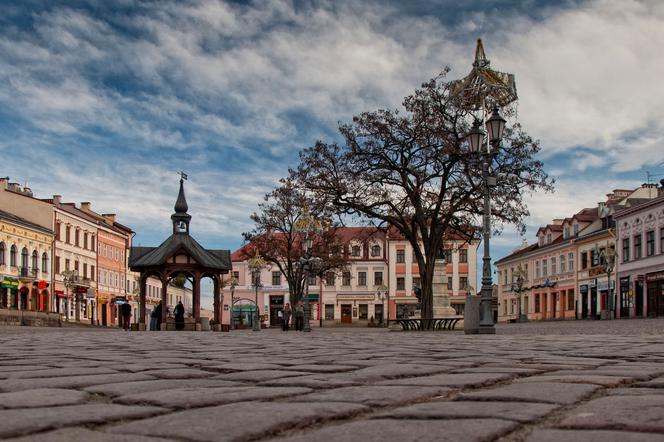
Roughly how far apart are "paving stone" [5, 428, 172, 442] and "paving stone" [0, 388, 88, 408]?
0.89 meters

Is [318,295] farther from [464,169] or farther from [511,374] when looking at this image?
[511,374]

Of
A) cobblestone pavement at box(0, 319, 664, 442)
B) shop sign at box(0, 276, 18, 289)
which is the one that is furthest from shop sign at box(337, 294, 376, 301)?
cobblestone pavement at box(0, 319, 664, 442)

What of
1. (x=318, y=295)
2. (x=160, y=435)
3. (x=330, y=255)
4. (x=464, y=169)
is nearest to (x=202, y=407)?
(x=160, y=435)

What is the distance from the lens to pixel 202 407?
3654 millimetres

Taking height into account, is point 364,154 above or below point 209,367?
above

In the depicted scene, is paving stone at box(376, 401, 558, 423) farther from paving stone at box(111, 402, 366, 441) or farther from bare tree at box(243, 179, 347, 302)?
bare tree at box(243, 179, 347, 302)

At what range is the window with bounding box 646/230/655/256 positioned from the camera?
5600 cm

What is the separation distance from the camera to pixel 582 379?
16.1 ft

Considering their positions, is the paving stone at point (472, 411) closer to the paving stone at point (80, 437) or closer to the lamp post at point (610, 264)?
the paving stone at point (80, 437)

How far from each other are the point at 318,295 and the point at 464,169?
55.2 metres

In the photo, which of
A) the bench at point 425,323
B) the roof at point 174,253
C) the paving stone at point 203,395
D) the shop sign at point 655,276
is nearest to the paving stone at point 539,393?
the paving stone at point 203,395

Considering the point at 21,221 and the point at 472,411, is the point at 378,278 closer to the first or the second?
the point at 21,221

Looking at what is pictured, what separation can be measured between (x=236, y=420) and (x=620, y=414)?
1515mm

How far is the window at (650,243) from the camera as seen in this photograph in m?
56.0
